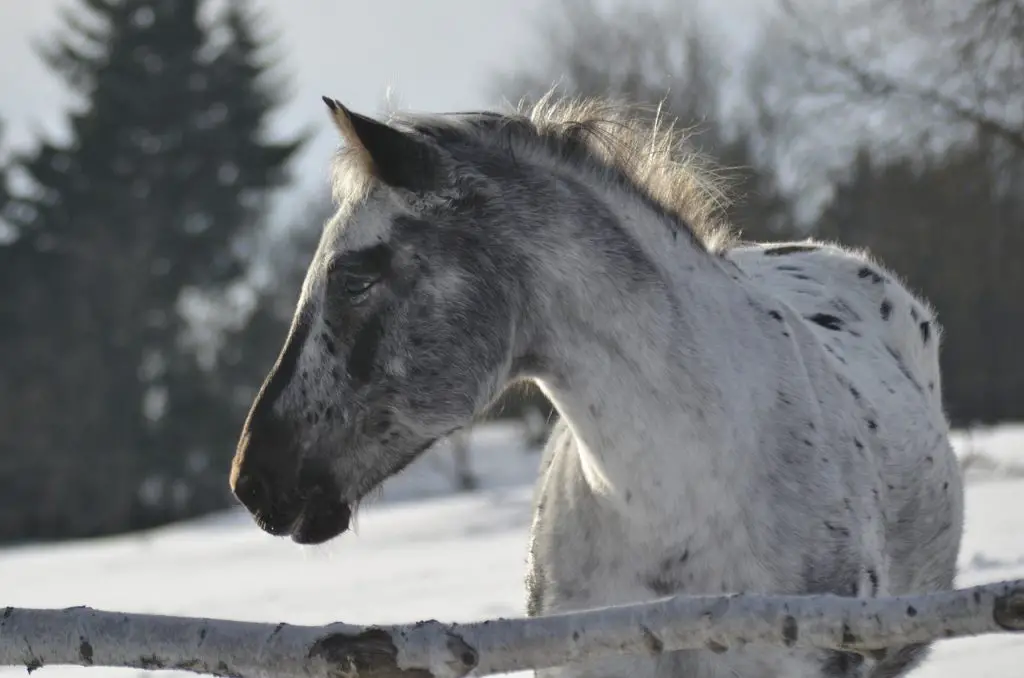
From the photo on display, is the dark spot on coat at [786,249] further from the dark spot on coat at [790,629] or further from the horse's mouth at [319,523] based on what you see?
the dark spot on coat at [790,629]

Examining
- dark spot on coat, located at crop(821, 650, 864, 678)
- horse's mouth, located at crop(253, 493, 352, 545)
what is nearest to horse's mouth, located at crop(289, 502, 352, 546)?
horse's mouth, located at crop(253, 493, 352, 545)

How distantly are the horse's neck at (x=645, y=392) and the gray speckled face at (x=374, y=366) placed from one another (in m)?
0.19

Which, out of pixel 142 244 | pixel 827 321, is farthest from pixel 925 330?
pixel 142 244

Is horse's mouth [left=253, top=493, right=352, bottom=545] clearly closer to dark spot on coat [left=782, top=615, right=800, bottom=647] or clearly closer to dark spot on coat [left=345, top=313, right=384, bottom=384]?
dark spot on coat [left=345, top=313, right=384, bottom=384]

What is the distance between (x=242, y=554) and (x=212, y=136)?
25.8 meters

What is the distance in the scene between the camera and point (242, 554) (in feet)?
54.3

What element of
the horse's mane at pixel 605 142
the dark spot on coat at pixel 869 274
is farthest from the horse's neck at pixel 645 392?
the dark spot on coat at pixel 869 274

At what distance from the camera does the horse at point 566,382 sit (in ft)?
11.4

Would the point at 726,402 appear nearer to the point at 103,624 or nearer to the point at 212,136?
the point at 103,624

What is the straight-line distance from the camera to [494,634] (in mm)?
2723

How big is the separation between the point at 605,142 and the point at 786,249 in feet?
6.91

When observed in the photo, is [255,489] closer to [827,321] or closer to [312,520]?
[312,520]

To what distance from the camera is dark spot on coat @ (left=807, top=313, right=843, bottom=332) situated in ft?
16.3

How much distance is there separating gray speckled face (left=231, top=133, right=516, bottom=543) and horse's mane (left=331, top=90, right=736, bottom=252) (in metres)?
0.37
